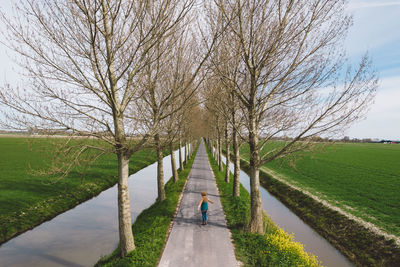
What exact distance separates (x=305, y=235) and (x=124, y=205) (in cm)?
1022

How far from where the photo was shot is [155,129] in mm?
6566

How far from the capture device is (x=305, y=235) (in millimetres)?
11750

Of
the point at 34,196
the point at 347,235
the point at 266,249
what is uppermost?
the point at 34,196

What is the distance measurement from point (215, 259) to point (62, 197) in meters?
14.2

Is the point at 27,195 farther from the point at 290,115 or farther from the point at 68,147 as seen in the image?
the point at 290,115

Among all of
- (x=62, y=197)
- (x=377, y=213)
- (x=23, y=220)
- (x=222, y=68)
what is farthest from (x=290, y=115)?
(x=62, y=197)

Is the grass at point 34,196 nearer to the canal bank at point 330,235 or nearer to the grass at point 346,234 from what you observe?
the canal bank at point 330,235

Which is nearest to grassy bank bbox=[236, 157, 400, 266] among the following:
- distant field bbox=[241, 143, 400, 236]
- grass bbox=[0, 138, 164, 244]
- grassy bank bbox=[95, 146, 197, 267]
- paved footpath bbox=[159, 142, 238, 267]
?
distant field bbox=[241, 143, 400, 236]

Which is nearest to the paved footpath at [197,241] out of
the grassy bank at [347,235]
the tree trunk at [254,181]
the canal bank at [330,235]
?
the tree trunk at [254,181]

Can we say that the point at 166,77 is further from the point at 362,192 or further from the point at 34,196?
the point at 362,192

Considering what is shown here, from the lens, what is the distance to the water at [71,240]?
8688mm

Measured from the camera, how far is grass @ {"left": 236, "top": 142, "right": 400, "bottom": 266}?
30.0ft

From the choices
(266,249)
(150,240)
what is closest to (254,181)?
(266,249)

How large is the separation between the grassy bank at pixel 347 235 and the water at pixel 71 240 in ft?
36.1
